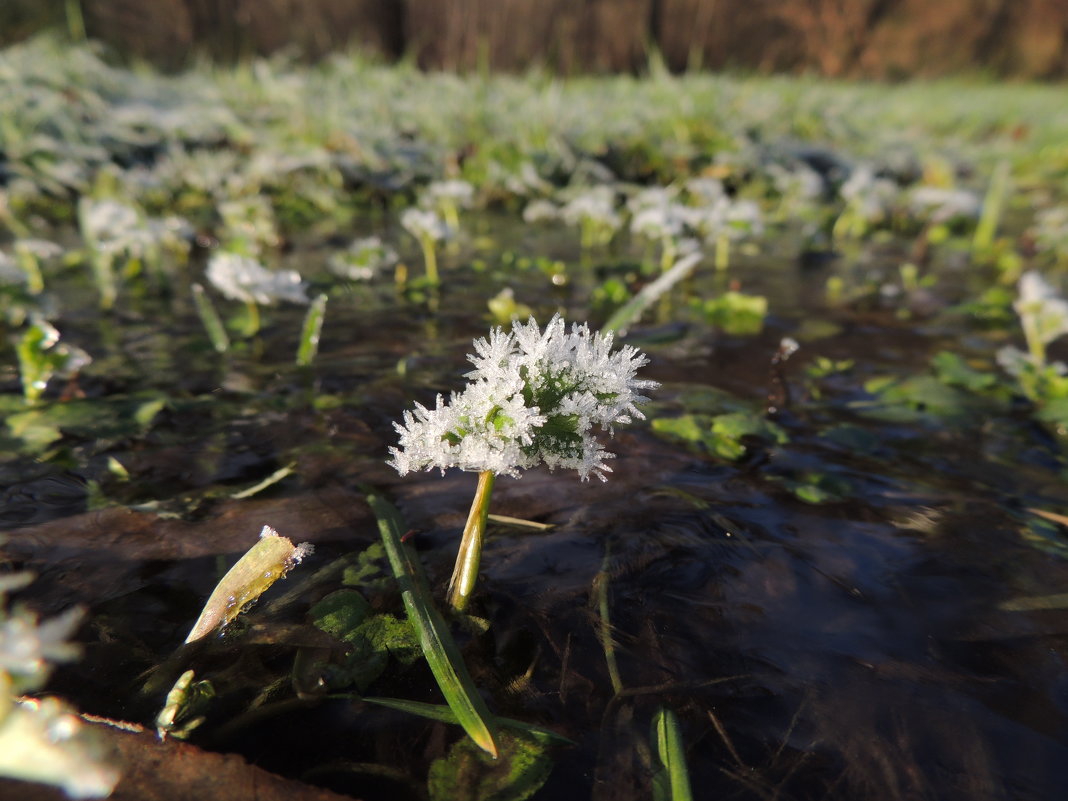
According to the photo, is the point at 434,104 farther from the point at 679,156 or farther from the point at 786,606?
the point at 786,606

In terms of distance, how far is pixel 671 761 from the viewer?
0.96 metres

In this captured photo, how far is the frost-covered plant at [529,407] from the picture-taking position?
38.8 inches

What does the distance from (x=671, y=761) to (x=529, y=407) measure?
50cm

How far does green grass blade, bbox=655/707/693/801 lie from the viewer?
0.91 m

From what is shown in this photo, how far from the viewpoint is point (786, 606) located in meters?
1.28

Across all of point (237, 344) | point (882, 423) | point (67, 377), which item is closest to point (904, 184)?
point (882, 423)

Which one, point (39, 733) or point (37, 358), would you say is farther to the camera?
point (37, 358)

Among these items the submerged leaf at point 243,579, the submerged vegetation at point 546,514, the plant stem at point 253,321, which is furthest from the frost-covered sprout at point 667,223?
the submerged leaf at point 243,579

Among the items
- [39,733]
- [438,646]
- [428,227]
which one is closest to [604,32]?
[428,227]

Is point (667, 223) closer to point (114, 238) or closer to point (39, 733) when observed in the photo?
point (114, 238)

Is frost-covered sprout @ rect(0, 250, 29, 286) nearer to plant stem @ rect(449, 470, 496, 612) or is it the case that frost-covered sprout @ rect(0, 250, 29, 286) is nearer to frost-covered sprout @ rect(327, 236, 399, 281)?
frost-covered sprout @ rect(327, 236, 399, 281)

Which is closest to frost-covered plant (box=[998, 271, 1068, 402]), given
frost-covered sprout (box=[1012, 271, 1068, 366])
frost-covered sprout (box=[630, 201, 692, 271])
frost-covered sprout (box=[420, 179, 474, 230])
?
frost-covered sprout (box=[1012, 271, 1068, 366])

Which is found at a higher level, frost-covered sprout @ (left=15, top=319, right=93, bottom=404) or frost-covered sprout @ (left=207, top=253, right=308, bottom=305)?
frost-covered sprout @ (left=207, top=253, right=308, bottom=305)

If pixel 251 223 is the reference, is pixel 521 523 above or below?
below
